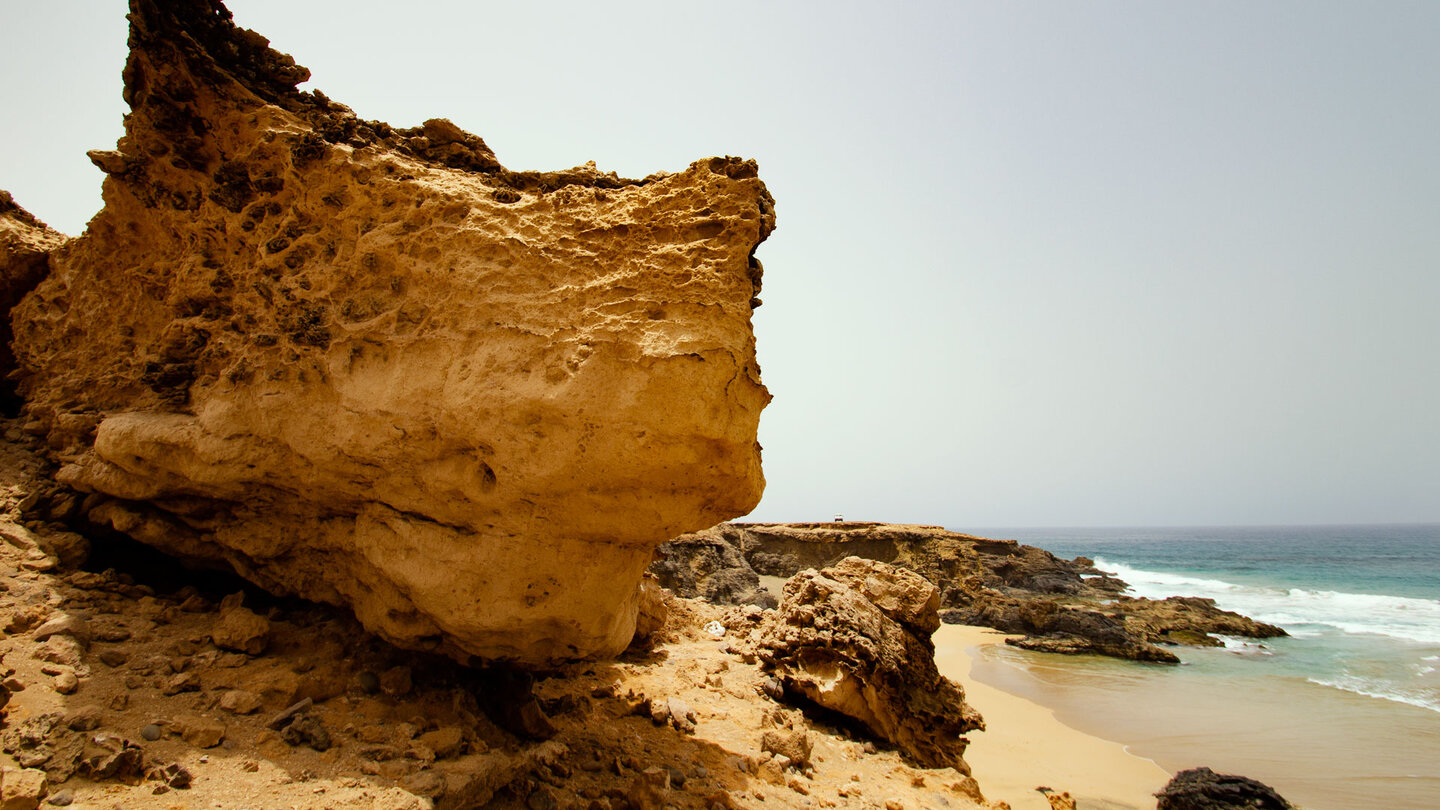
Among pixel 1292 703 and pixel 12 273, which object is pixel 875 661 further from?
pixel 1292 703

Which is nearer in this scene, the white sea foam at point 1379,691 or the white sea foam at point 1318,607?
the white sea foam at point 1379,691

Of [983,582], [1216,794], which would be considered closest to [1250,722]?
[1216,794]

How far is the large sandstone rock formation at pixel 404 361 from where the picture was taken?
282cm

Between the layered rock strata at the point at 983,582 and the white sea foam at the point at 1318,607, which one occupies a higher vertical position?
the layered rock strata at the point at 983,582

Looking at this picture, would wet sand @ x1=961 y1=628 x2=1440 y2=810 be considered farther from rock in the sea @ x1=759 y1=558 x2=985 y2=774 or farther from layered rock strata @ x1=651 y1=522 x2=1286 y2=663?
rock in the sea @ x1=759 y1=558 x2=985 y2=774

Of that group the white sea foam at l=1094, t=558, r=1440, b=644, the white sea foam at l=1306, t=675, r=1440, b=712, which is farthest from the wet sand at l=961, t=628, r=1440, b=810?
the white sea foam at l=1094, t=558, r=1440, b=644

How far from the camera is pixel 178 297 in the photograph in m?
3.89

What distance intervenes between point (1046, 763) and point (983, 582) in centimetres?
1317

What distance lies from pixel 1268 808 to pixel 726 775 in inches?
189

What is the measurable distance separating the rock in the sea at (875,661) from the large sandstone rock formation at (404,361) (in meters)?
2.65

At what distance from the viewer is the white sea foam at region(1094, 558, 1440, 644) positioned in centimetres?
1861

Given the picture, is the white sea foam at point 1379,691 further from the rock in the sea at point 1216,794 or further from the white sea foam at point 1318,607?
the rock in the sea at point 1216,794

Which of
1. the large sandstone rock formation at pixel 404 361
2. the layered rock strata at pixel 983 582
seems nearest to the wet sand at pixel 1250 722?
the layered rock strata at pixel 983 582

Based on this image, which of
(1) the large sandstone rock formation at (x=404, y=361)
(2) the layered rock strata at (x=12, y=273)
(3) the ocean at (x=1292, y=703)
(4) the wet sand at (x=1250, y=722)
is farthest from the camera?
(3) the ocean at (x=1292, y=703)
